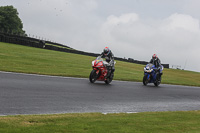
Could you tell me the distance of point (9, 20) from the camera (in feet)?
265

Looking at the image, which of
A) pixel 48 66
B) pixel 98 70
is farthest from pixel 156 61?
pixel 48 66

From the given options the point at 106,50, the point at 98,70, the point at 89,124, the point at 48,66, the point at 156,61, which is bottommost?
the point at 89,124

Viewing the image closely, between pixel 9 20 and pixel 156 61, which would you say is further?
pixel 9 20

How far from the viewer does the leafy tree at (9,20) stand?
7944cm

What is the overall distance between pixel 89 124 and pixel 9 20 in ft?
262

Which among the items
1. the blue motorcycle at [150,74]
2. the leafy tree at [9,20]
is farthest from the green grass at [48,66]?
the leafy tree at [9,20]

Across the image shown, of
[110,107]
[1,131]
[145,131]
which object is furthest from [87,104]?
[1,131]

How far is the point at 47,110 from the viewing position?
7.07m

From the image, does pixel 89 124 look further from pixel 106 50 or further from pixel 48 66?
pixel 48 66

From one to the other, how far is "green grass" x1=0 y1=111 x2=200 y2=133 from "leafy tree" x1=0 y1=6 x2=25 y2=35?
7586 centimetres

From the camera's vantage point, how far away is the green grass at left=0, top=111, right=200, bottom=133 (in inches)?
199

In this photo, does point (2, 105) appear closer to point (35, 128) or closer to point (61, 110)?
point (61, 110)

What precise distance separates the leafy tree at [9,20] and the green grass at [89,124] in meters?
75.9

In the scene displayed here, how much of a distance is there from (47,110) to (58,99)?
5.28 ft
